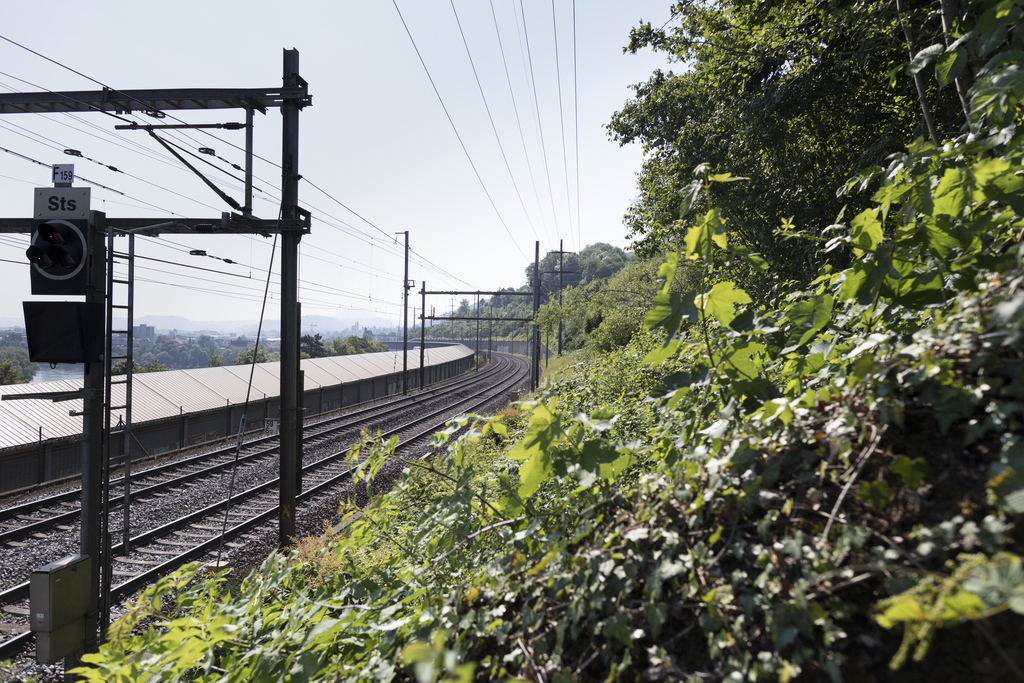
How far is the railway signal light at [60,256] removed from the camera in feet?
19.2

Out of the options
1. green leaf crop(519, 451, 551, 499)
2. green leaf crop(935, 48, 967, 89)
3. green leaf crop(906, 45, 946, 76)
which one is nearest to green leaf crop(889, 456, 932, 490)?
green leaf crop(519, 451, 551, 499)

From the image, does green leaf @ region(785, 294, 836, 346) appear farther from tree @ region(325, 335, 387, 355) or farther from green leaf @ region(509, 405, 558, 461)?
tree @ region(325, 335, 387, 355)

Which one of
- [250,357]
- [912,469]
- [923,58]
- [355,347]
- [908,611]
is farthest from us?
[355,347]

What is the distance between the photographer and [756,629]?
1.30 meters

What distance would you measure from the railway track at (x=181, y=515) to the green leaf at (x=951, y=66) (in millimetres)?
6068

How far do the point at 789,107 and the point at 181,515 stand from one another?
14929 millimetres

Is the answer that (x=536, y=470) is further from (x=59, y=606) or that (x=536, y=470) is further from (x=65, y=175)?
(x=65, y=175)

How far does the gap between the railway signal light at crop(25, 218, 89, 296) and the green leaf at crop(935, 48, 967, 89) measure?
25.6 ft

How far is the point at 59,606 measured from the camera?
5723 mm

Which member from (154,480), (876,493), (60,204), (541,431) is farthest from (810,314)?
(154,480)

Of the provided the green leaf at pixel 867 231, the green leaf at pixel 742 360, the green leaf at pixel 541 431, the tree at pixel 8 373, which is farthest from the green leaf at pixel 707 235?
the tree at pixel 8 373

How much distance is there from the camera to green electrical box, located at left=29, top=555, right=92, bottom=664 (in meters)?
5.58

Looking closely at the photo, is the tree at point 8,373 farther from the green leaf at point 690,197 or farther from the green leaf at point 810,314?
the green leaf at point 810,314

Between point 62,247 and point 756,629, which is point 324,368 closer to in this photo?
point 62,247
